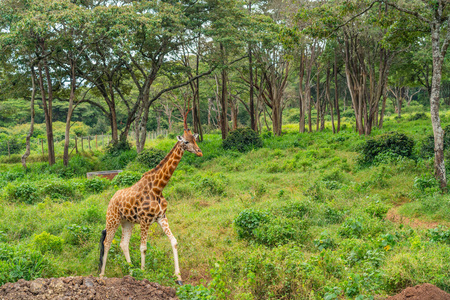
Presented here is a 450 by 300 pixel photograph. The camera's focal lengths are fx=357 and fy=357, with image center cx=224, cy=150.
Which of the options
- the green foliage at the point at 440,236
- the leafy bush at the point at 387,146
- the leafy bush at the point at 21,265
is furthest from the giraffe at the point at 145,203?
the leafy bush at the point at 387,146

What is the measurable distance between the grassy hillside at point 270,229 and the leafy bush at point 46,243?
0.07 ft

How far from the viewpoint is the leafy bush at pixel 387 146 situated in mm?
13289

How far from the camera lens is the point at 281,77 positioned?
25812mm

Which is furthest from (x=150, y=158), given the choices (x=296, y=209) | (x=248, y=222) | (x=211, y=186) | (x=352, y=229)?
(x=352, y=229)

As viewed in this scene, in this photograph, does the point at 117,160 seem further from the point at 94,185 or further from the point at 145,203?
the point at 145,203

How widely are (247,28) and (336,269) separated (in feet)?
53.2

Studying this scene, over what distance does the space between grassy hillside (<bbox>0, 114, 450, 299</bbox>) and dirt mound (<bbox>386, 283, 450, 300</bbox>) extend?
40 centimetres

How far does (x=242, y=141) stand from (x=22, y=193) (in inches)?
427

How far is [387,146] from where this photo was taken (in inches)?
536

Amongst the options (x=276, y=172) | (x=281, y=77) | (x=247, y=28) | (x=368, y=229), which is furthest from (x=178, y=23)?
(x=368, y=229)

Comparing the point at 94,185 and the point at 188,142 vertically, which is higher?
the point at 188,142

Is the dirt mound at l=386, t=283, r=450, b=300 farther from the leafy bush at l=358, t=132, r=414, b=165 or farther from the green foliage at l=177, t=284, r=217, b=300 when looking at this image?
the leafy bush at l=358, t=132, r=414, b=165

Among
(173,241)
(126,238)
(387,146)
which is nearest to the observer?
(173,241)

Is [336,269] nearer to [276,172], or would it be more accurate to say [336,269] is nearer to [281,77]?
[276,172]
